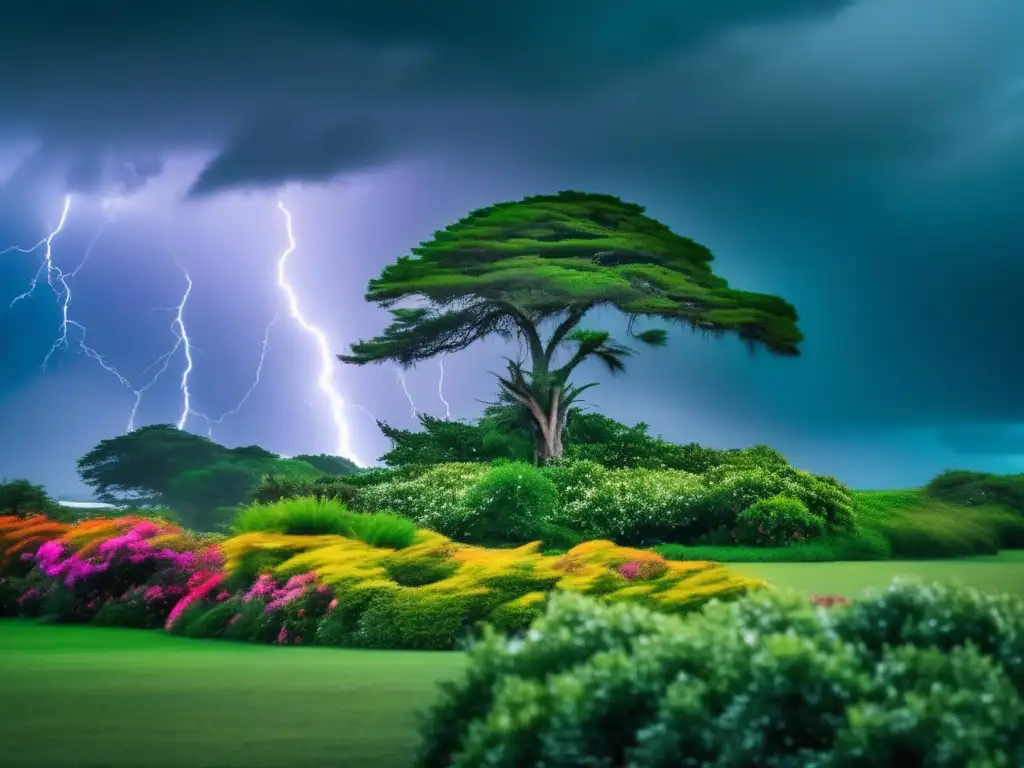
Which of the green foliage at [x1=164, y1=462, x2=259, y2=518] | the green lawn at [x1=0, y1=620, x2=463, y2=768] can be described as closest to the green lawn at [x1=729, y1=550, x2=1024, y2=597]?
the green lawn at [x1=0, y1=620, x2=463, y2=768]

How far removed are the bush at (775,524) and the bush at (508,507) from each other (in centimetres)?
325

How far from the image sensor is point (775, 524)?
53.1ft

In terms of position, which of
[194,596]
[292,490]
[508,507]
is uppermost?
[292,490]

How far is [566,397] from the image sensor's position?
23266 mm

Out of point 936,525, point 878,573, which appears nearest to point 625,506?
point 878,573

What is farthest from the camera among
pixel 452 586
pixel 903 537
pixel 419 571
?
pixel 903 537

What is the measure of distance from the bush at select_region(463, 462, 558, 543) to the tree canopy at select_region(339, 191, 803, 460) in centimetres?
639

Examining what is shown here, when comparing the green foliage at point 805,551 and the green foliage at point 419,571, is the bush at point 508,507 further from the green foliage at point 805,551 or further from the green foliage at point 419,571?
the green foliage at point 419,571

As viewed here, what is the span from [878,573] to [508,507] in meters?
5.74

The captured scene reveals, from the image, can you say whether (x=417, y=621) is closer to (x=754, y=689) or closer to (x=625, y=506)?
(x=754, y=689)

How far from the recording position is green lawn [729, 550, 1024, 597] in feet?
37.9

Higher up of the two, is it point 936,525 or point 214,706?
point 936,525

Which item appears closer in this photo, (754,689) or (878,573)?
(754,689)

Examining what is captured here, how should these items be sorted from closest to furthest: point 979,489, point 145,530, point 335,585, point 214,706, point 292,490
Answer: point 214,706, point 335,585, point 145,530, point 292,490, point 979,489
